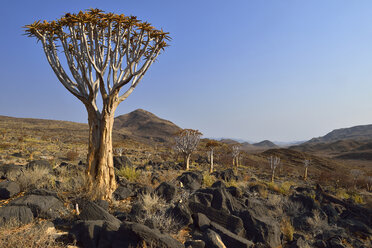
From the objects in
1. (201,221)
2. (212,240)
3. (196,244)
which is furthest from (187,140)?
(196,244)

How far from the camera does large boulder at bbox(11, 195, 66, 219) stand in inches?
165

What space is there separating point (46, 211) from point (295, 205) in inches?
301

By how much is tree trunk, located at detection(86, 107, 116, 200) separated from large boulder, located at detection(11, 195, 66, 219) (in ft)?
3.22

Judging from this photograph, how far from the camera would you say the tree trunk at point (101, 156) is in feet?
18.4

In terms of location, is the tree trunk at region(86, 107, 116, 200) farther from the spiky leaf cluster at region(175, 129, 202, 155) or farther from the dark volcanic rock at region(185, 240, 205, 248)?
the spiky leaf cluster at region(175, 129, 202, 155)

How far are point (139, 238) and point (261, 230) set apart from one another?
2.79 metres

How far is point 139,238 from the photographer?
10.4ft

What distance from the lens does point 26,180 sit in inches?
235

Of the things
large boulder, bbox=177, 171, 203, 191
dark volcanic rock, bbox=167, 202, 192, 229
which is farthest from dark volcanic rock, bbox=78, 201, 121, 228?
large boulder, bbox=177, 171, 203, 191

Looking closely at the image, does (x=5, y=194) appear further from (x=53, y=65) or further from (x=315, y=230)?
(x=315, y=230)

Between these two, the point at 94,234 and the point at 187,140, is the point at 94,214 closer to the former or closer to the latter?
the point at 94,234

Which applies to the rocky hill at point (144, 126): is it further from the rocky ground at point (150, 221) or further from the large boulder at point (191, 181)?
the rocky ground at point (150, 221)

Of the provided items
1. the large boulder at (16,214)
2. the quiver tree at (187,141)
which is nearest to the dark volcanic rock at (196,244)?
the large boulder at (16,214)

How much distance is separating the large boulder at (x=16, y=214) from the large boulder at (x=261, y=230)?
452cm
